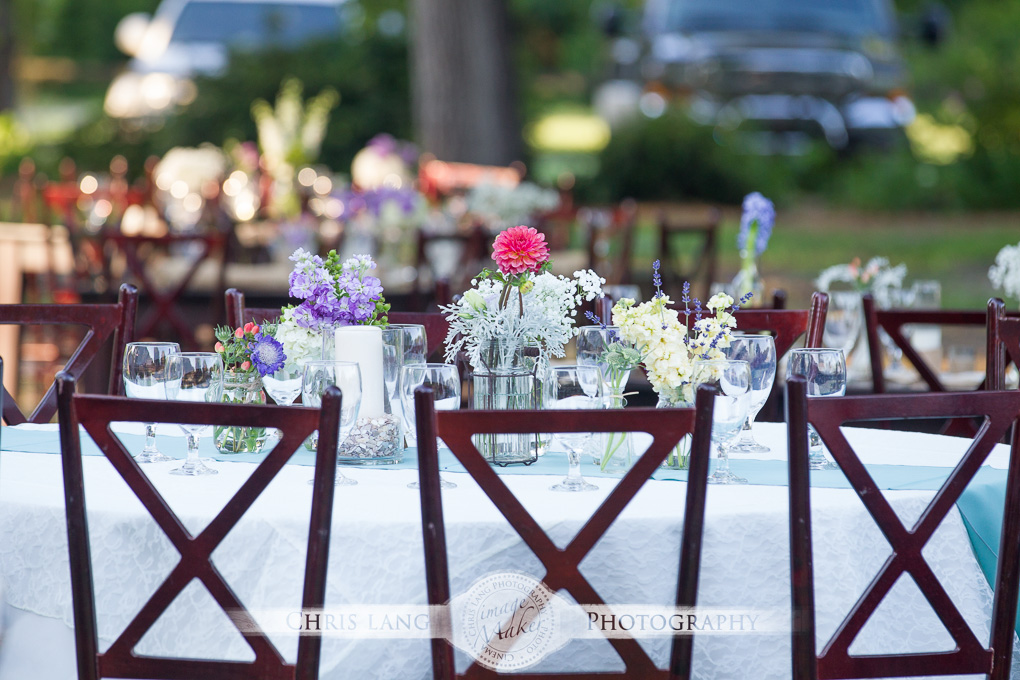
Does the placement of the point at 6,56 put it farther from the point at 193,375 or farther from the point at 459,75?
the point at 193,375

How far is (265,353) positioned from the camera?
2.73m

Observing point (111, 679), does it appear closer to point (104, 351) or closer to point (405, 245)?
point (104, 351)

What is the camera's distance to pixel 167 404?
2.08m

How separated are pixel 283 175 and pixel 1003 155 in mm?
8958

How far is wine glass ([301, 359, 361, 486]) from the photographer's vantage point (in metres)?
2.42

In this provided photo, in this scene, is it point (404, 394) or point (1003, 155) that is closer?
point (404, 394)

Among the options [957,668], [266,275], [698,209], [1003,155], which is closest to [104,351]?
[266,275]

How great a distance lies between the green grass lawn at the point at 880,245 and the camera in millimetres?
10012

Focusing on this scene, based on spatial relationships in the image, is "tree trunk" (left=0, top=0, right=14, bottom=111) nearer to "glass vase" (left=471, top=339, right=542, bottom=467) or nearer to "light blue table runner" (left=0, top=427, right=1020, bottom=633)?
"light blue table runner" (left=0, top=427, right=1020, bottom=633)

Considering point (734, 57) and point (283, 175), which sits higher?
point (734, 57)

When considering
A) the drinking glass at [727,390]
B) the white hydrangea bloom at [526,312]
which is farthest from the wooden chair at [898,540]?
the white hydrangea bloom at [526,312]

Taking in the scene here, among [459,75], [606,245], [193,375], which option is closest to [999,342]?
[193,375]

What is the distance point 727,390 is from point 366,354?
0.75m

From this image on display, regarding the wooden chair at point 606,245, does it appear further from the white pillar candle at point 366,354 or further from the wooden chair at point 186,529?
the wooden chair at point 186,529
